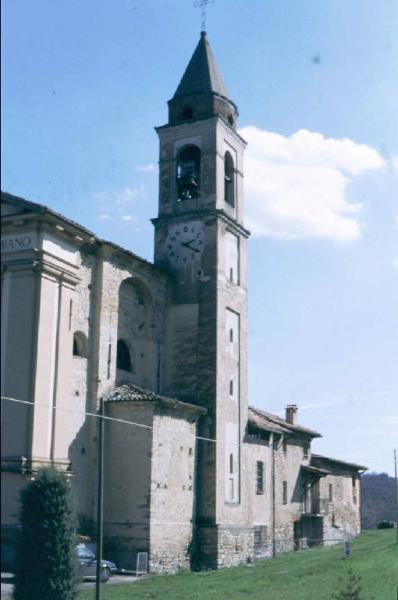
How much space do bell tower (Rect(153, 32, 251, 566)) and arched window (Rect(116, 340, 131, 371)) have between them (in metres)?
2.04

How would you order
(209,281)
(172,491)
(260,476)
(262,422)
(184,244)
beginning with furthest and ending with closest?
(262,422) < (260,476) < (184,244) < (209,281) < (172,491)

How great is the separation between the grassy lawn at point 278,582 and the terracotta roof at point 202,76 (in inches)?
773

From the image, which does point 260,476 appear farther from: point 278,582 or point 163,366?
point 278,582

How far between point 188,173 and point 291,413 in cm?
1941

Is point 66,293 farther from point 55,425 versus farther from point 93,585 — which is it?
point 93,585

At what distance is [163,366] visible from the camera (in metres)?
31.1

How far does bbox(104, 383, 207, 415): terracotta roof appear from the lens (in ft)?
87.0

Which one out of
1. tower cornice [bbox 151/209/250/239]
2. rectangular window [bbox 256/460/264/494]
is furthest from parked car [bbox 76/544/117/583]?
tower cornice [bbox 151/209/250/239]

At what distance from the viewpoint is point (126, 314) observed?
29.5 m

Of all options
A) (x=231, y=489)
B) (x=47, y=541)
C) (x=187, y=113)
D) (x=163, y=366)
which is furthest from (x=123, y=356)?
(x=47, y=541)

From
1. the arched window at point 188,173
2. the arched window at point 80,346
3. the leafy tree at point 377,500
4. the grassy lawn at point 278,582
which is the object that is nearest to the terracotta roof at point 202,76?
the arched window at point 188,173

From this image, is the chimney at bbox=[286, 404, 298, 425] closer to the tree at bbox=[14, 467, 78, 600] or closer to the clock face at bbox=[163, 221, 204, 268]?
the clock face at bbox=[163, 221, 204, 268]

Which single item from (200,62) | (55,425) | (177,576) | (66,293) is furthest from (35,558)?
(200,62)

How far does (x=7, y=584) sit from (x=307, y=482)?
88.2 ft
